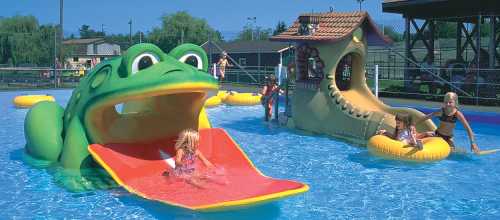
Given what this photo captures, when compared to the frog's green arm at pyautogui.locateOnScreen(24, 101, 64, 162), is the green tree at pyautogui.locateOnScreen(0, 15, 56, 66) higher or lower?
higher

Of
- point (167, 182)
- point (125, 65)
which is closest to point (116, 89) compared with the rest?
point (125, 65)

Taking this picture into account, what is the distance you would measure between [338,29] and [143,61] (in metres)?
5.21

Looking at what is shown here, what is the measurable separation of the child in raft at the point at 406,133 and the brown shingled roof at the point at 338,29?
2.33 metres

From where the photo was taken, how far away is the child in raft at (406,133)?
7.83 m

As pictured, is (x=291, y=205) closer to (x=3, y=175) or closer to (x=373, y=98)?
(x=3, y=175)

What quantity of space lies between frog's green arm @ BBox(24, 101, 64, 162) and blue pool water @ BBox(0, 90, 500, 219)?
0.80 feet

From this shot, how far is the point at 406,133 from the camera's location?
800 centimetres

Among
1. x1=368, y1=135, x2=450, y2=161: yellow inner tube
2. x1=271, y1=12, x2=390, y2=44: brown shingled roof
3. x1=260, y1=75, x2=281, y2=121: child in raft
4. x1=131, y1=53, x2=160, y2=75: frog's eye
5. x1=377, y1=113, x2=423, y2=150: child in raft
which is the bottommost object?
x1=368, y1=135, x2=450, y2=161: yellow inner tube

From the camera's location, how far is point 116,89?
5820 mm

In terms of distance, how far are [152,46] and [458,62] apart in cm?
1427

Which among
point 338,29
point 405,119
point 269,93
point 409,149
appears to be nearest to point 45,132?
point 409,149

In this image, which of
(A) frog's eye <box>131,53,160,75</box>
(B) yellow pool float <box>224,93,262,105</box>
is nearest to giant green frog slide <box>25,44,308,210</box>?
(A) frog's eye <box>131,53,160,75</box>

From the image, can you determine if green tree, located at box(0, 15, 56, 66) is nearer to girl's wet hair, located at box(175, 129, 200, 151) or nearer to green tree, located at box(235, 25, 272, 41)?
green tree, located at box(235, 25, 272, 41)

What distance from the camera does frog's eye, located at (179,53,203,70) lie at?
6465 mm
